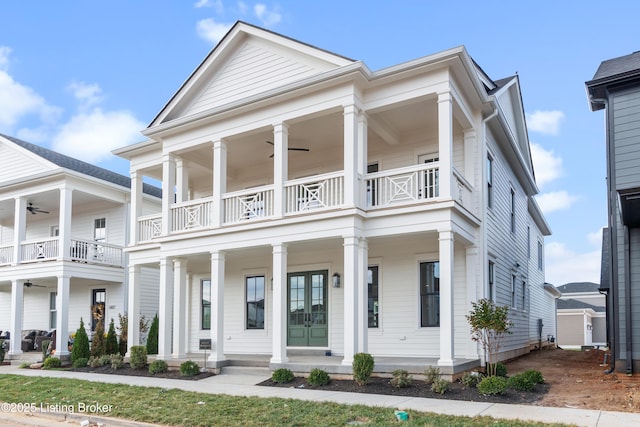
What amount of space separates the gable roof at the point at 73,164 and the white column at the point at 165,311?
7.47 metres

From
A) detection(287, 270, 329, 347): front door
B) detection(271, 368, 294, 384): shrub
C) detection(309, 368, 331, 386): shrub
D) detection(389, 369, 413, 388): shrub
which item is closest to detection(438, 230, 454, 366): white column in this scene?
detection(389, 369, 413, 388): shrub

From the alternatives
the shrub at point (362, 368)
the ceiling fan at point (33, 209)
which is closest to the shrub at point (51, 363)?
the ceiling fan at point (33, 209)

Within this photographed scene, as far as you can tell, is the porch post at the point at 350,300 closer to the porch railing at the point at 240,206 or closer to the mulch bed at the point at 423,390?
the mulch bed at the point at 423,390

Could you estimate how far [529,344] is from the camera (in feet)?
69.2

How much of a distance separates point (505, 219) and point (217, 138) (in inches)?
353

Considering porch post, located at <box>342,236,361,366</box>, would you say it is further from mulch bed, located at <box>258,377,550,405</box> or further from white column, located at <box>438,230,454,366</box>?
white column, located at <box>438,230,454,366</box>

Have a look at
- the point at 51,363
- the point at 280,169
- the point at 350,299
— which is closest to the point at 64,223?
the point at 51,363

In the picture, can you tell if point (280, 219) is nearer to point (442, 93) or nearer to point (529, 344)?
point (442, 93)

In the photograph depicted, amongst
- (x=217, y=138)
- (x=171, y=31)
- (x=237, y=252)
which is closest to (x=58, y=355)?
(x=237, y=252)

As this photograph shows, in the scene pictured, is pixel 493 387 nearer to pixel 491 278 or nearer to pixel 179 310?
pixel 491 278

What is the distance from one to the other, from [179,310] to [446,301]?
7.42 m

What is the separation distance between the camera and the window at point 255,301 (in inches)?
682

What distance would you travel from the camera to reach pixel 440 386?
10.3m

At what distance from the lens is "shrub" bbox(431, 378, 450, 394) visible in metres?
10.3
